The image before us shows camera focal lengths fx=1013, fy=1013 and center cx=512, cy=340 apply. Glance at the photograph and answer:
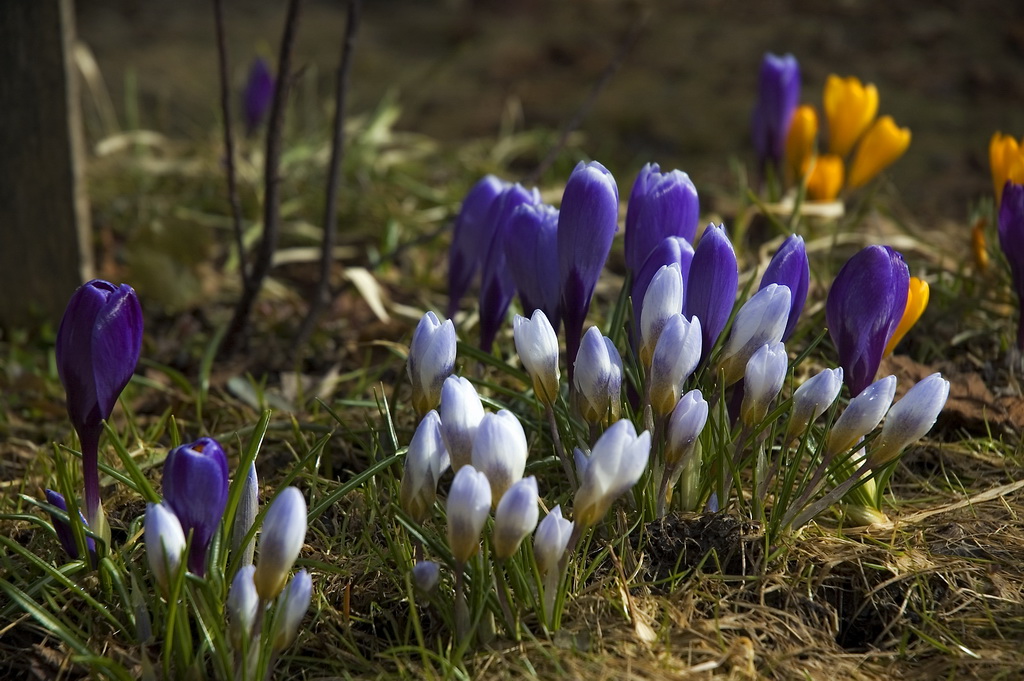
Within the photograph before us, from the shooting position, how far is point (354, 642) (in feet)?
4.37

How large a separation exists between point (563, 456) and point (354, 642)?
371mm

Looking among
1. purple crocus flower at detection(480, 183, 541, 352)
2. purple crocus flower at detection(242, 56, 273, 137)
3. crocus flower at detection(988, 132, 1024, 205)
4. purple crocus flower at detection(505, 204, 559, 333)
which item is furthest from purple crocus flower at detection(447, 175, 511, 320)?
purple crocus flower at detection(242, 56, 273, 137)

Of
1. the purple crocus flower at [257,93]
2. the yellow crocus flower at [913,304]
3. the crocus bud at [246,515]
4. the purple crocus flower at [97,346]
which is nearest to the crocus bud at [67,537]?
the purple crocus flower at [97,346]

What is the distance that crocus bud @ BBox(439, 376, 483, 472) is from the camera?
1209 millimetres

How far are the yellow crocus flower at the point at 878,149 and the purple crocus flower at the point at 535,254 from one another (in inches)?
47.7

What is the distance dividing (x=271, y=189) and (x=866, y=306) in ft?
4.22

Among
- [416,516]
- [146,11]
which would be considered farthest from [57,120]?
[146,11]

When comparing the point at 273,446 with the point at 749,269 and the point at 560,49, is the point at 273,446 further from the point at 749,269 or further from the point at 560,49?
the point at 560,49

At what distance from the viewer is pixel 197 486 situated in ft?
3.82

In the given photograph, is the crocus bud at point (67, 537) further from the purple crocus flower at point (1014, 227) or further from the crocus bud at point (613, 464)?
the purple crocus flower at point (1014, 227)

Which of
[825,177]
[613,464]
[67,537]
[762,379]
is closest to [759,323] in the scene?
[762,379]

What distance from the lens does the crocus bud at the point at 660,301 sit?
1.32m

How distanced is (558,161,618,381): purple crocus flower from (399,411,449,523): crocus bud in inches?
14.3

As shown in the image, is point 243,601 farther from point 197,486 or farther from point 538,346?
point 538,346
